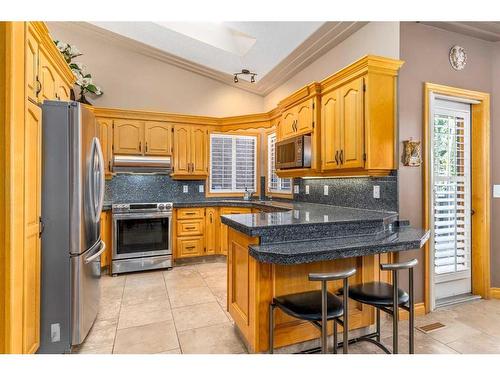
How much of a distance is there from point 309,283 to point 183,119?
358 cm

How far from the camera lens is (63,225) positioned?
205cm

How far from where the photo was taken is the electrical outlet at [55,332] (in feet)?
6.66

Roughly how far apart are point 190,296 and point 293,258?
1.99 m

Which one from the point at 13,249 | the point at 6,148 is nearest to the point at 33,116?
the point at 6,148

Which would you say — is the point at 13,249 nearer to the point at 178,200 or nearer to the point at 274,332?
the point at 274,332

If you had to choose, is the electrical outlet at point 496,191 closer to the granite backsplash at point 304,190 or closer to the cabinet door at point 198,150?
the granite backsplash at point 304,190

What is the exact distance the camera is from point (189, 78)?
5223 mm

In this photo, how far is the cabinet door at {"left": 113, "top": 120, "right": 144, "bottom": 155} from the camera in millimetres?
4383

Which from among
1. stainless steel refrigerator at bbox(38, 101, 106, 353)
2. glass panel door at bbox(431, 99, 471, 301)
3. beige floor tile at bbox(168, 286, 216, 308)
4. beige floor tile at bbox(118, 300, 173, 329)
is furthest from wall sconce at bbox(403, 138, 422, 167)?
stainless steel refrigerator at bbox(38, 101, 106, 353)

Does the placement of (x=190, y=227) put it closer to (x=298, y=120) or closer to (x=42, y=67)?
(x=298, y=120)

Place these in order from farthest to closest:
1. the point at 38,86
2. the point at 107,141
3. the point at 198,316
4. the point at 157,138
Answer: the point at 157,138 → the point at 107,141 → the point at 198,316 → the point at 38,86

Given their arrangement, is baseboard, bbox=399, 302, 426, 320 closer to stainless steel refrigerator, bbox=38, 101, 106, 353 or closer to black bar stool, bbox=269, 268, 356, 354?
black bar stool, bbox=269, 268, 356, 354

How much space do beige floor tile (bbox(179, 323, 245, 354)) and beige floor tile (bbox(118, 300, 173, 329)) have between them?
15.6 inches

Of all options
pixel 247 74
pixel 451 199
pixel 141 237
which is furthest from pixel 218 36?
pixel 451 199
